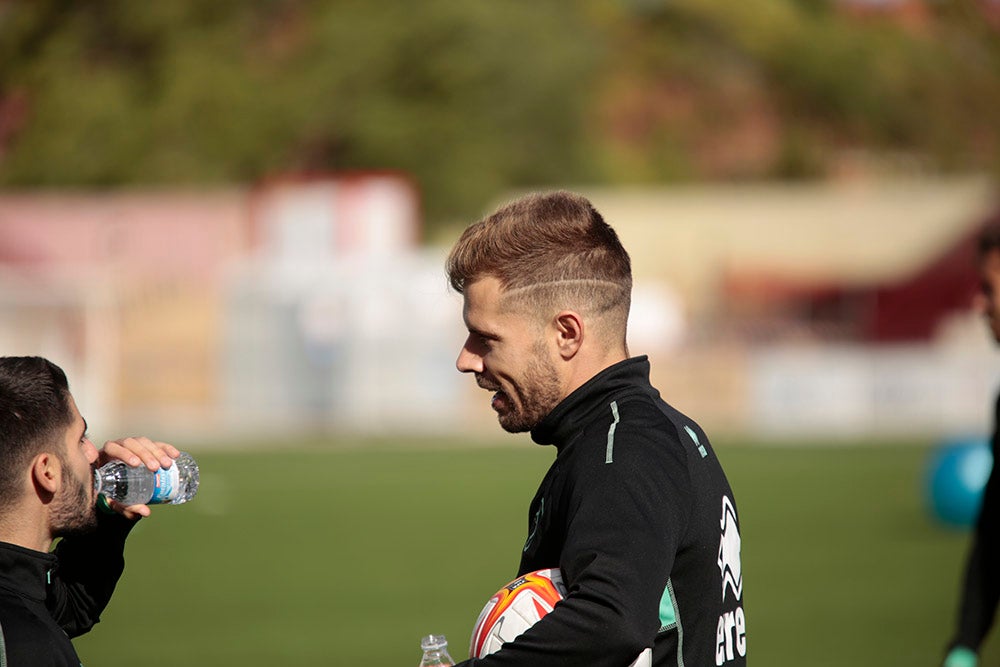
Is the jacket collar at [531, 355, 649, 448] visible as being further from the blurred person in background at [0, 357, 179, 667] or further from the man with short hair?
the blurred person in background at [0, 357, 179, 667]

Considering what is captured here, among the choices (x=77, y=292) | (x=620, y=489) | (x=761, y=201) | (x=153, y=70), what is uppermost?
(x=153, y=70)

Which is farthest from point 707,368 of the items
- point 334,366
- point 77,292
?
point 77,292

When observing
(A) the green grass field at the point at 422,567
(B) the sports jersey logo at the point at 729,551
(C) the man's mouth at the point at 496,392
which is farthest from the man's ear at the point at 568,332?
(A) the green grass field at the point at 422,567

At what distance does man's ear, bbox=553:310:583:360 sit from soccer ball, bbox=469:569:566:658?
49 centimetres

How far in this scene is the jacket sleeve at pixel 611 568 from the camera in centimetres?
292

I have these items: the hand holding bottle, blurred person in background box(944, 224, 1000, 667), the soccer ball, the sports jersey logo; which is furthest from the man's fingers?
blurred person in background box(944, 224, 1000, 667)

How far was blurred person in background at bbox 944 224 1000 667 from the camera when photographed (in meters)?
5.25

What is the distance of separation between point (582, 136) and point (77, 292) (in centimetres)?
3202

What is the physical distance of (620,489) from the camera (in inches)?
118

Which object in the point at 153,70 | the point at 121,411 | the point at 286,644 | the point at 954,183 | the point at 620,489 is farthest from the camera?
the point at 153,70

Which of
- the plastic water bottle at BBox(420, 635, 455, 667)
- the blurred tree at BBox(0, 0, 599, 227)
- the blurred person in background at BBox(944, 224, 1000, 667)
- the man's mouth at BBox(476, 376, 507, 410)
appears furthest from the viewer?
the blurred tree at BBox(0, 0, 599, 227)

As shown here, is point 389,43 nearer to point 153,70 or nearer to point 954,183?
point 153,70

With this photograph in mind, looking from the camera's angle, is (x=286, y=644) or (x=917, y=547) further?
Result: (x=917, y=547)

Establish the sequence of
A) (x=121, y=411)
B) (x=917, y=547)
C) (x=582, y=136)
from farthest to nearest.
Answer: (x=582, y=136) < (x=121, y=411) < (x=917, y=547)
